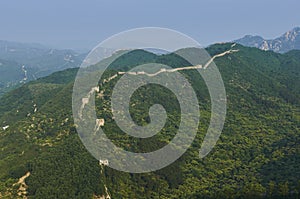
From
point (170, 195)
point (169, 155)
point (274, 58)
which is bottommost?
point (170, 195)

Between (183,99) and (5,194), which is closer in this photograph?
(5,194)

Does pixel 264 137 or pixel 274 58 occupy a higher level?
pixel 274 58

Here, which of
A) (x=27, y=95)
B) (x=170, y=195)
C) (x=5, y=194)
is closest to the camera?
(x=5, y=194)

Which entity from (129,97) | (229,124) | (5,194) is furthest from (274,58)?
(5,194)

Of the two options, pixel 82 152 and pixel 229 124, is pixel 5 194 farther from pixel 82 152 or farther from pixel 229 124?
pixel 229 124

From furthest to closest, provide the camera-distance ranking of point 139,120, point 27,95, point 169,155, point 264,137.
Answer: point 27,95
point 264,137
point 139,120
point 169,155

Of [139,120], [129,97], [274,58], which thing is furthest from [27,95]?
[274,58]
